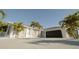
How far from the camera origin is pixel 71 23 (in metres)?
5.73

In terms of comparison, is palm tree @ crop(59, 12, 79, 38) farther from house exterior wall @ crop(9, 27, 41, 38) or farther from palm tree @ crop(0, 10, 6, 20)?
palm tree @ crop(0, 10, 6, 20)

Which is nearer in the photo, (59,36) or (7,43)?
(7,43)

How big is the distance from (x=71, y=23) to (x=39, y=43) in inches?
54.8

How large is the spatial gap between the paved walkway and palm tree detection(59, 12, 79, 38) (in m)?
0.31

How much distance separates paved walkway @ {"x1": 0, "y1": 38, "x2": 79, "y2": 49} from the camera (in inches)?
209

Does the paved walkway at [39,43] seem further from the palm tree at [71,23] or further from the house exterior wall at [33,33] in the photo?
the palm tree at [71,23]

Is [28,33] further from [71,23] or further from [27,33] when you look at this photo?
[71,23]

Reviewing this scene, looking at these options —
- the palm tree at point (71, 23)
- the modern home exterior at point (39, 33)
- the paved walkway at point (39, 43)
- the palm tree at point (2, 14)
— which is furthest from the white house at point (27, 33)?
the palm tree at point (71, 23)

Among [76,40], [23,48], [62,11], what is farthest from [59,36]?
[23,48]

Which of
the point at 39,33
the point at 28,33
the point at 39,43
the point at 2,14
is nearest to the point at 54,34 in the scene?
the point at 39,33

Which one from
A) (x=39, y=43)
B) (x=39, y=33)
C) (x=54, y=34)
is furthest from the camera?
(x=54, y=34)
